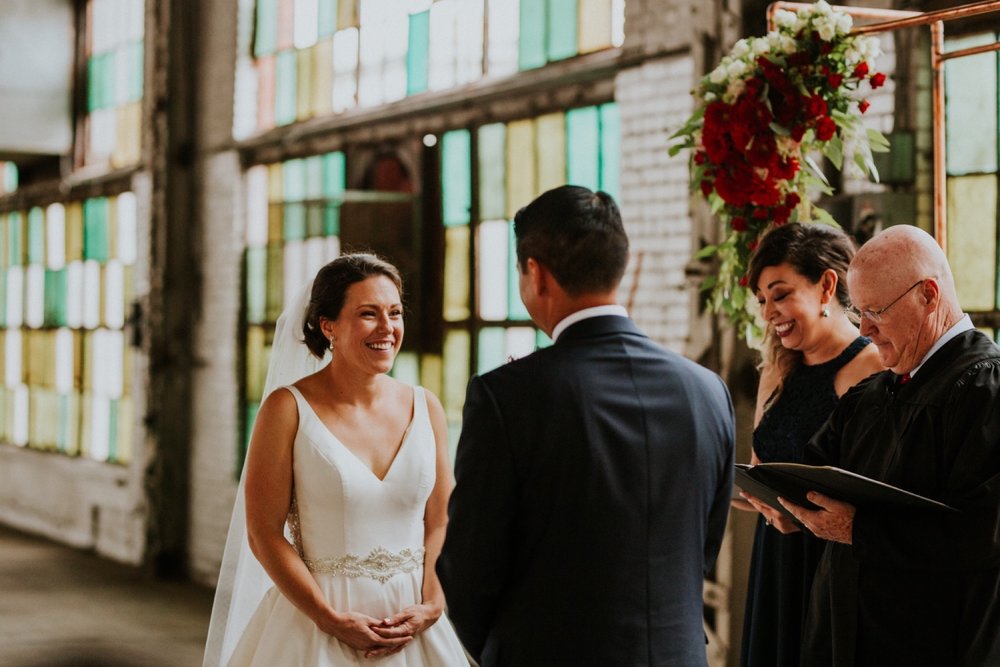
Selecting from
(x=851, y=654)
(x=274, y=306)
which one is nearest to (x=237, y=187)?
(x=274, y=306)

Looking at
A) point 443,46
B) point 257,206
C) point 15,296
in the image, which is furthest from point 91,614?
point 15,296

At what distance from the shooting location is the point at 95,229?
10.1 m

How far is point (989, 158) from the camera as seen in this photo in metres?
4.31

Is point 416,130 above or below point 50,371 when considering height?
above

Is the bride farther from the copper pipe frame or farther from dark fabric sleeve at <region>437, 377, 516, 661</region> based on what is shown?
the copper pipe frame

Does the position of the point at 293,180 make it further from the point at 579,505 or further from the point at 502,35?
the point at 579,505

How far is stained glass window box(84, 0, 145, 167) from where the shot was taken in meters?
9.62

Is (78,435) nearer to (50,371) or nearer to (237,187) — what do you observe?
(50,371)

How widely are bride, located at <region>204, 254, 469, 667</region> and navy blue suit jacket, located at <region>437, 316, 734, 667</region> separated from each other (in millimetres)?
947

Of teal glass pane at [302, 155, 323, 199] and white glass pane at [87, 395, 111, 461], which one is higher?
teal glass pane at [302, 155, 323, 199]

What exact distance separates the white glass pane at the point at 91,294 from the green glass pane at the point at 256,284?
2.24 meters

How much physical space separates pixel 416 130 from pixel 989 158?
11.7 ft

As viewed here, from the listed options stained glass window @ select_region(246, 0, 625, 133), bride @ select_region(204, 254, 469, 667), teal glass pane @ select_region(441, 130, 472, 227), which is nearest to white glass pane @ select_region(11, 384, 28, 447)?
stained glass window @ select_region(246, 0, 625, 133)

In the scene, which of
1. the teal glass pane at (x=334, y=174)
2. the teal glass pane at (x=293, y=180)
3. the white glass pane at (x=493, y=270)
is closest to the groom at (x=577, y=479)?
the white glass pane at (x=493, y=270)
